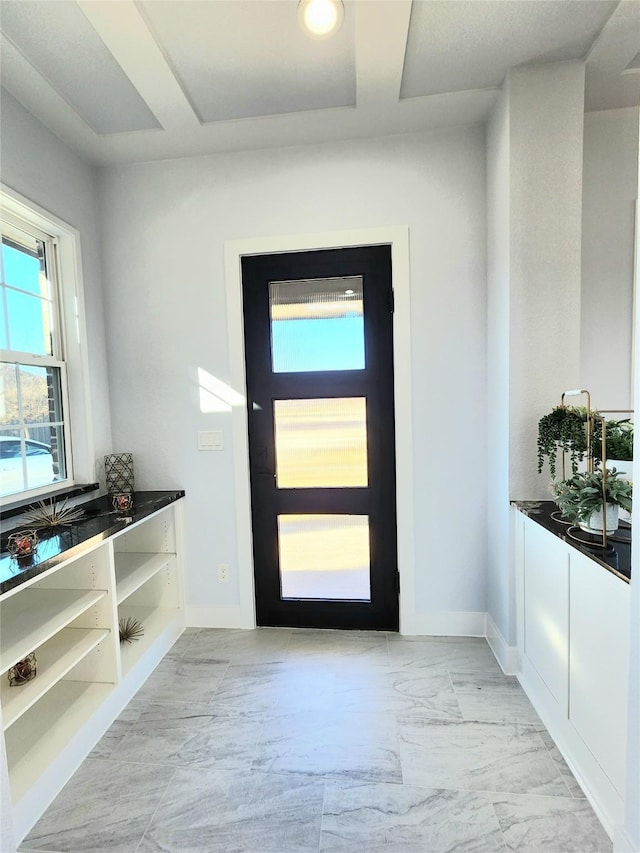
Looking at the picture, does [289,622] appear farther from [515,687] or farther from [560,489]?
[560,489]

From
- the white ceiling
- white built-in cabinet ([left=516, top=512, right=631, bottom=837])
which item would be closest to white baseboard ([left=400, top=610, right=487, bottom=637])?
white built-in cabinet ([left=516, top=512, right=631, bottom=837])

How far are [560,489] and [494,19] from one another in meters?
1.85

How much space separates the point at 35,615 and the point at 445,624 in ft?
6.72

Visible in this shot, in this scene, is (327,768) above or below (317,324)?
below

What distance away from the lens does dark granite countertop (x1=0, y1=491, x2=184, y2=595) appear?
1406 mm

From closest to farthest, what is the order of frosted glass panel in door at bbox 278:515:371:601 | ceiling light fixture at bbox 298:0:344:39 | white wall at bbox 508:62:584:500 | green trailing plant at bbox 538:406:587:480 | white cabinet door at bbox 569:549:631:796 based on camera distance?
white cabinet door at bbox 569:549:631:796, ceiling light fixture at bbox 298:0:344:39, green trailing plant at bbox 538:406:587:480, white wall at bbox 508:62:584:500, frosted glass panel in door at bbox 278:515:371:601

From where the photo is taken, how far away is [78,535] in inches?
70.1

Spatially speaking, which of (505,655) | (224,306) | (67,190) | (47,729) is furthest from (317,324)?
(47,729)

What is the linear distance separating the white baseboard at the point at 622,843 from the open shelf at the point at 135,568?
198cm

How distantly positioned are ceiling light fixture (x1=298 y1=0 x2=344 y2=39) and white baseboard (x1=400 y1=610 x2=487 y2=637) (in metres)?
2.80

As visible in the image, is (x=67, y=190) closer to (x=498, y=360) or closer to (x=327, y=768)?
(x=498, y=360)

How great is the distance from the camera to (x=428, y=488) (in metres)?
2.38

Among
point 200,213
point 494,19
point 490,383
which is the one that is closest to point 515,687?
point 490,383

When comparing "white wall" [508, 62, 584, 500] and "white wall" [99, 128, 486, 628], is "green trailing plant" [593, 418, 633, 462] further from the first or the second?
"white wall" [99, 128, 486, 628]
